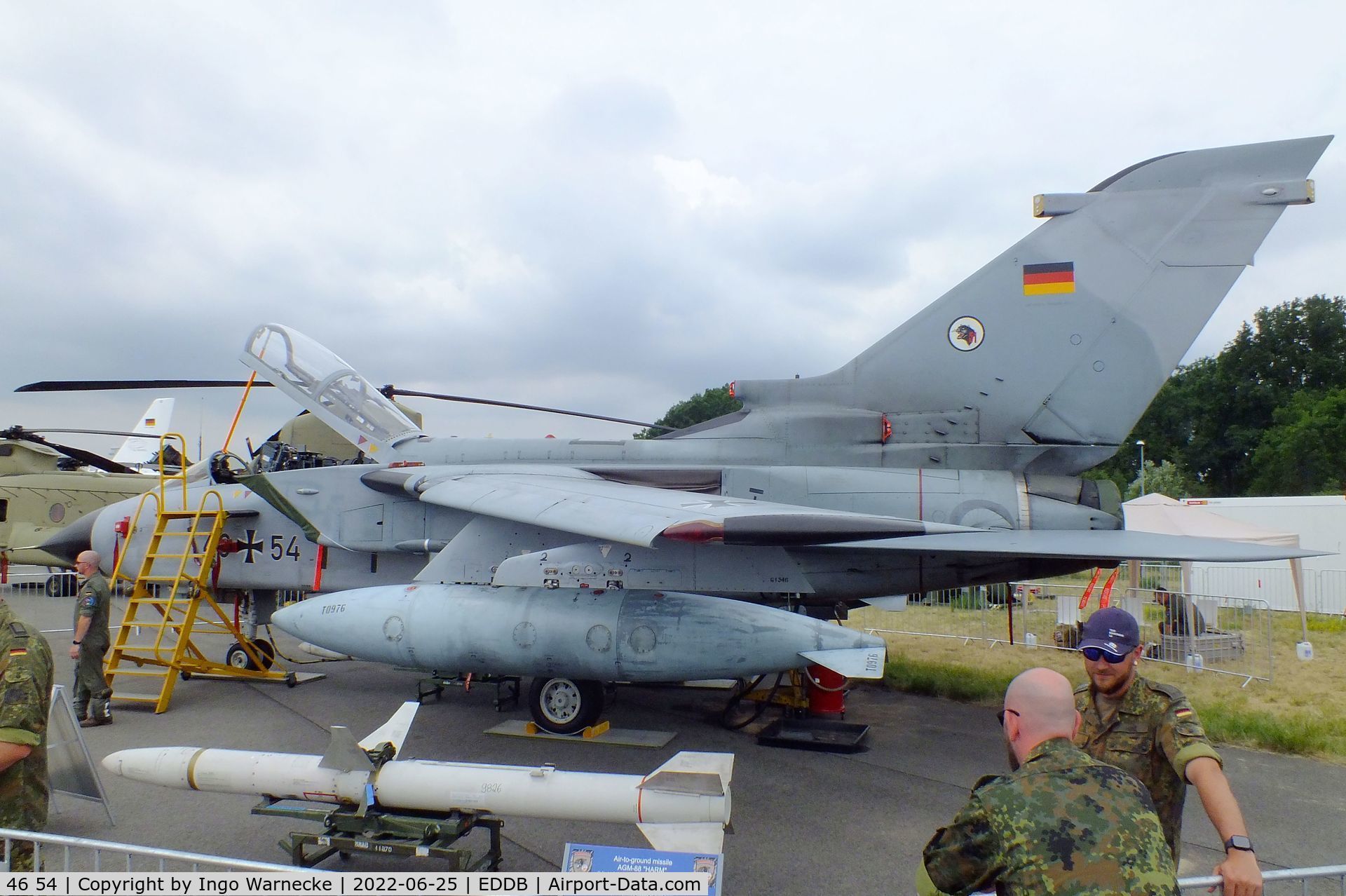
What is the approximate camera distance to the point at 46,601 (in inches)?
655

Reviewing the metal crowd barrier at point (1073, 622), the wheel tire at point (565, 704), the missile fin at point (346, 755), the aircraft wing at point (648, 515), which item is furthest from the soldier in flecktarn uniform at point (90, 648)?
the metal crowd barrier at point (1073, 622)

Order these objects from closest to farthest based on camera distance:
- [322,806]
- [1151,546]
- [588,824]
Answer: [322,806] < [588,824] < [1151,546]

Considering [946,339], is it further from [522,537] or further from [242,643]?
[242,643]

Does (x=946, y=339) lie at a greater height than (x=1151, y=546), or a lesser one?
greater

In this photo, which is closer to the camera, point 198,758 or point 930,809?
point 198,758

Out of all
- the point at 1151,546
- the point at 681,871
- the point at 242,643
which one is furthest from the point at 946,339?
the point at 242,643

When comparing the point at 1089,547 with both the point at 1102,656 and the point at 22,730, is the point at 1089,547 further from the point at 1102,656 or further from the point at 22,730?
the point at 22,730

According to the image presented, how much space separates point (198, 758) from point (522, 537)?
3.24m

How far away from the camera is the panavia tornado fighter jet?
6188 millimetres

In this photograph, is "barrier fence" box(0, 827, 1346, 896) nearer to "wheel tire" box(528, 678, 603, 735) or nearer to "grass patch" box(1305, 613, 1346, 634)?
"wheel tire" box(528, 678, 603, 735)

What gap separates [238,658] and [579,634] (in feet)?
19.3

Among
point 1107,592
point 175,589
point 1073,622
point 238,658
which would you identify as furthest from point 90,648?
point 1107,592

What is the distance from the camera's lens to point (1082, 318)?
7152 mm

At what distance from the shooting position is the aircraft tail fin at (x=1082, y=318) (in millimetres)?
6855
